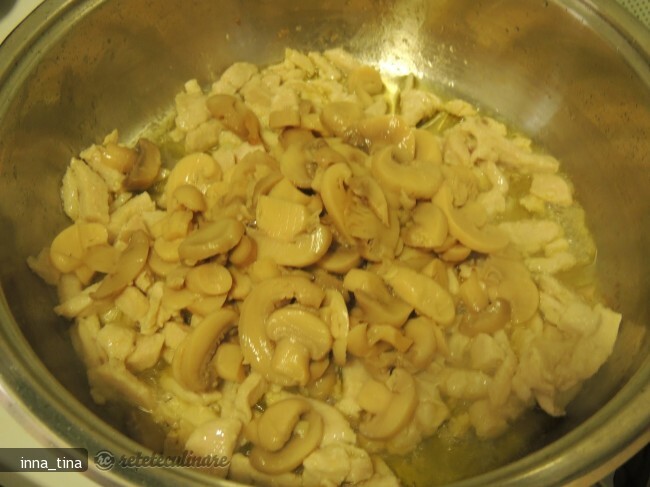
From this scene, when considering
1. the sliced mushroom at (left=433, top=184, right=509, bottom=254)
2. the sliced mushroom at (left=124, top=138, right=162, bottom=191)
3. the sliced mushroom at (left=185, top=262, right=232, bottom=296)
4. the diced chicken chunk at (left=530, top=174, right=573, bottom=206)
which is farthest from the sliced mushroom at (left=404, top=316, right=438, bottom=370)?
the sliced mushroom at (left=124, top=138, right=162, bottom=191)

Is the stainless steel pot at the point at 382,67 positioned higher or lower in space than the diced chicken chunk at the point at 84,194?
higher

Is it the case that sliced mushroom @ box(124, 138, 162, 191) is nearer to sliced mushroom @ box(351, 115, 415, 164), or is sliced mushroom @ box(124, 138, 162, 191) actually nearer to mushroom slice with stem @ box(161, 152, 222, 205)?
mushroom slice with stem @ box(161, 152, 222, 205)

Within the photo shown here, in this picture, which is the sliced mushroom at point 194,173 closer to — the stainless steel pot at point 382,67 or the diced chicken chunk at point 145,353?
the stainless steel pot at point 382,67

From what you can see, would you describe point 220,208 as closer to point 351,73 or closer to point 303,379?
point 303,379

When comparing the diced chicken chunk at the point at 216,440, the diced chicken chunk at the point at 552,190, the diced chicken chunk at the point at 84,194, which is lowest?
the diced chicken chunk at the point at 84,194

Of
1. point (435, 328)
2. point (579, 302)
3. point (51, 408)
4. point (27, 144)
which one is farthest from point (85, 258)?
point (579, 302)

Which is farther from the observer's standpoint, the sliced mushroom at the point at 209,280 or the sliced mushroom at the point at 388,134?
the sliced mushroom at the point at 388,134

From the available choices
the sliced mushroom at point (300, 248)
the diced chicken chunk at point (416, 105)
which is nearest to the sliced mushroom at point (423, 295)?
the sliced mushroom at point (300, 248)
